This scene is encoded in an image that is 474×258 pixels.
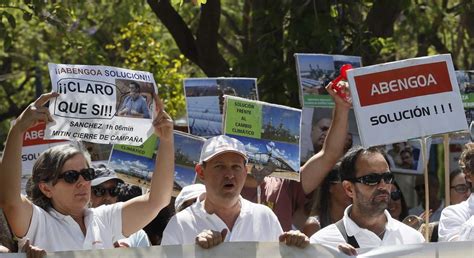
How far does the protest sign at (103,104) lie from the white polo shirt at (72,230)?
53 centimetres

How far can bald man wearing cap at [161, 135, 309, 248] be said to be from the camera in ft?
21.3

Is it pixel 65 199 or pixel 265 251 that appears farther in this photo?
pixel 65 199

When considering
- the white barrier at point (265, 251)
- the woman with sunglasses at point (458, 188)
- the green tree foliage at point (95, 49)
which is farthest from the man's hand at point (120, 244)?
the green tree foliage at point (95, 49)

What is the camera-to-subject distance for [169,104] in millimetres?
14562

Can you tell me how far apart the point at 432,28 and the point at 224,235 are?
27.2 feet

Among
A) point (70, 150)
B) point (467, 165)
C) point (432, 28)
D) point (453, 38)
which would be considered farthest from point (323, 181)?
point (453, 38)

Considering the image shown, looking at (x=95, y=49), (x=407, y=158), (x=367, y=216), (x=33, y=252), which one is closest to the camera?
(x=33, y=252)

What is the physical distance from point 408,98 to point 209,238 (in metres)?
1.51

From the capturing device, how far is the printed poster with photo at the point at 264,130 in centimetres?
771

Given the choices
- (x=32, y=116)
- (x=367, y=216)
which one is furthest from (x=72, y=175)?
(x=367, y=216)

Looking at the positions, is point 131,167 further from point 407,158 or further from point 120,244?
point 407,158

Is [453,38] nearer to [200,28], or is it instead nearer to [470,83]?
[200,28]

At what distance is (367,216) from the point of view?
21.9 feet

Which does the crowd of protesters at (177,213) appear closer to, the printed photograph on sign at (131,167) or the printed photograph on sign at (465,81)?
the printed photograph on sign at (131,167)
